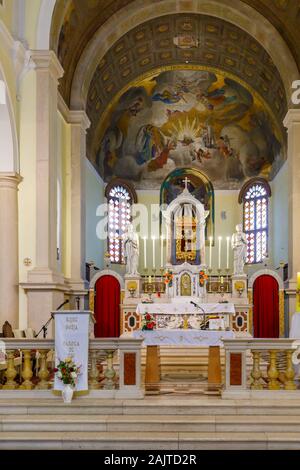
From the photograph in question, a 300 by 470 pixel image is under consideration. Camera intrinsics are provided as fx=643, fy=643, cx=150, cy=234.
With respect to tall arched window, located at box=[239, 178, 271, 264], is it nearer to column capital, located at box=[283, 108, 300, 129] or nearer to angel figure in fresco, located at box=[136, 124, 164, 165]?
angel figure in fresco, located at box=[136, 124, 164, 165]

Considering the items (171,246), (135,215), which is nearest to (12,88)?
(171,246)

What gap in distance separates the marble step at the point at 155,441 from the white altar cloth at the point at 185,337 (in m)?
2.42

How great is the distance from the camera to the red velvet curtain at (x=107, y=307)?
1939 centimetres

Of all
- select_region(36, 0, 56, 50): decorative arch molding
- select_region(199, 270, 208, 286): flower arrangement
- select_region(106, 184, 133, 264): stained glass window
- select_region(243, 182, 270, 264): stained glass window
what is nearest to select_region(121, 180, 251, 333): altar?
select_region(199, 270, 208, 286): flower arrangement

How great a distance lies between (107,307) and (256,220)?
25.3 ft

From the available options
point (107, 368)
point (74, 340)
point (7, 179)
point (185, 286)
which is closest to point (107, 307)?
point (185, 286)

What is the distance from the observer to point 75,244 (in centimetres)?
1734

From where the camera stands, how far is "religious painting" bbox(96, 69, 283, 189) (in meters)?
23.0

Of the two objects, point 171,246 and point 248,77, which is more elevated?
point 248,77

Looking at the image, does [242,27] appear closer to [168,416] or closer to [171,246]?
[171,246]

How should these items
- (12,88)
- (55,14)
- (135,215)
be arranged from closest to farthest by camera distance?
(12,88), (55,14), (135,215)

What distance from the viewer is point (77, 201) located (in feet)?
57.6

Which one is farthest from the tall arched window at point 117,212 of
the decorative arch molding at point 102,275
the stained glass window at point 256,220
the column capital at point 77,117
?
the column capital at point 77,117
